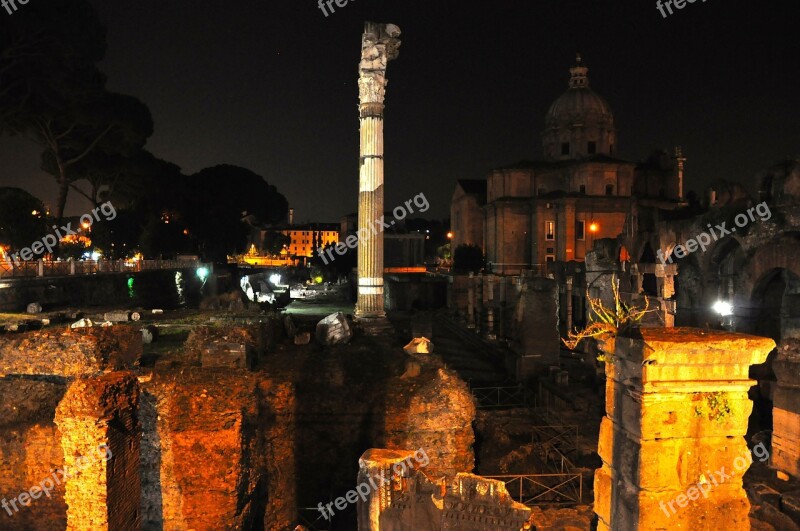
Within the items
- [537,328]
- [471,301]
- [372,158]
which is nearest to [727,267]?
[537,328]

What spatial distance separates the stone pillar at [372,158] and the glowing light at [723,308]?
12.1 metres

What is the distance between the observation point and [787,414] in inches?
346

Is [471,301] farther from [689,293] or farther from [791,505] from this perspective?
[791,505]

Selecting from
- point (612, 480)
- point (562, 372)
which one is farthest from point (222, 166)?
point (612, 480)

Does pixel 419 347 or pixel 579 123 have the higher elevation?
pixel 579 123

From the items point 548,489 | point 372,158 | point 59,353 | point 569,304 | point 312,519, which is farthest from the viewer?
point 569,304

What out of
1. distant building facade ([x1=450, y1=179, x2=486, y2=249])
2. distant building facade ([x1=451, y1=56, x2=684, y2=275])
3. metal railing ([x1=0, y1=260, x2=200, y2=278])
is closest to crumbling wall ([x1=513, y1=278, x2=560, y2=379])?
metal railing ([x1=0, y1=260, x2=200, y2=278])

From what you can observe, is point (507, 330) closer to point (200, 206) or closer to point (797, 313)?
point (797, 313)

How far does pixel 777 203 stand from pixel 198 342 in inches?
633

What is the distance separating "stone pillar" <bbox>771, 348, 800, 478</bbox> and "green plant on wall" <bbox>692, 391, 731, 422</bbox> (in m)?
6.55

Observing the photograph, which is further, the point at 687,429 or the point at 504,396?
the point at 504,396

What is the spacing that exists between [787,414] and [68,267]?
19951mm

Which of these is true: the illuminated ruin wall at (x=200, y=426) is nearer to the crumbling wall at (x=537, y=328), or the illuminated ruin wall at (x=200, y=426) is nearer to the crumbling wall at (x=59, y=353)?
the crumbling wall at (x=59, y=353)

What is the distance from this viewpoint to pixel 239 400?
7.92m
